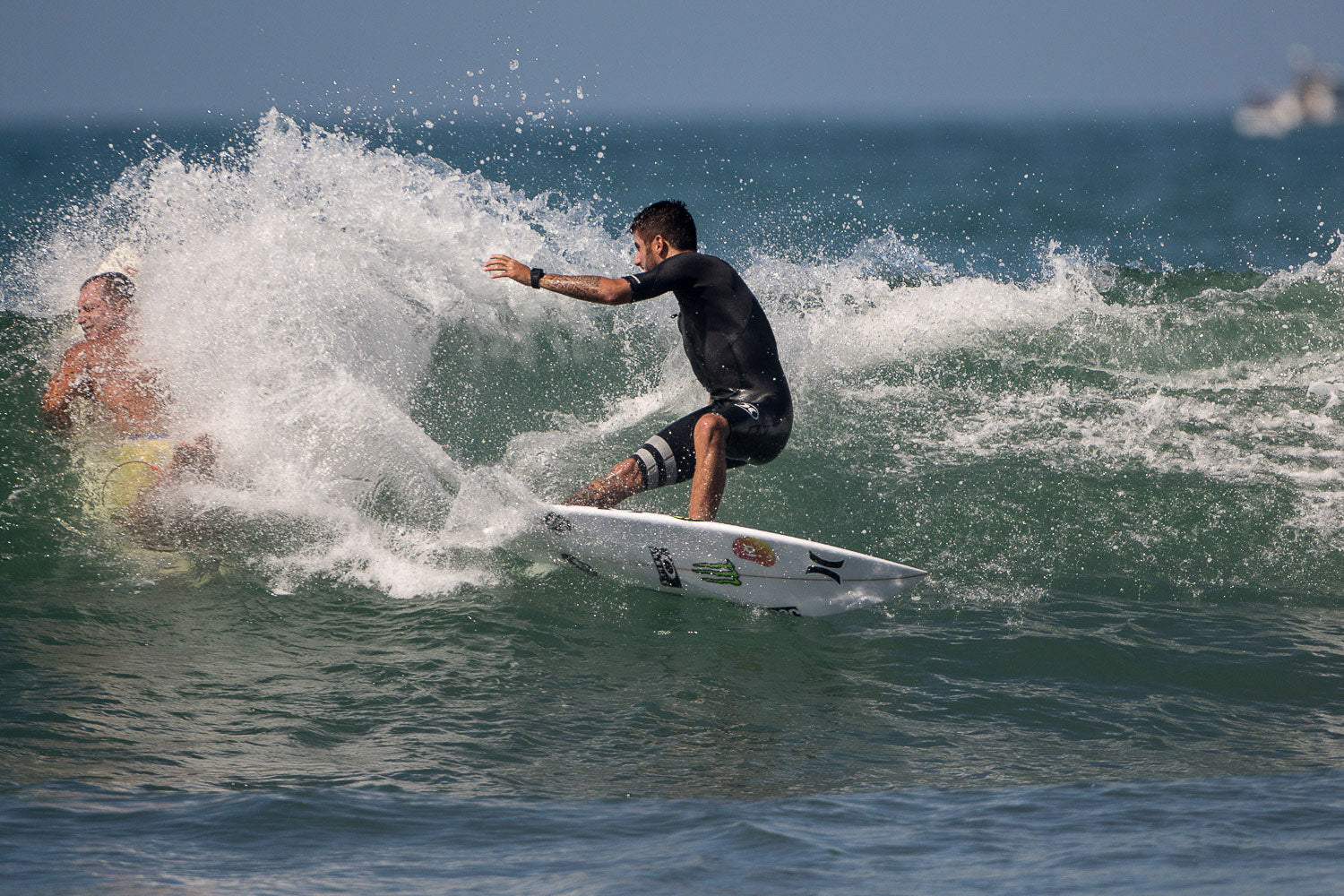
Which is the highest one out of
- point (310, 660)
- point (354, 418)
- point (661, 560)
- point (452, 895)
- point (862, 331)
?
point (862, 331)

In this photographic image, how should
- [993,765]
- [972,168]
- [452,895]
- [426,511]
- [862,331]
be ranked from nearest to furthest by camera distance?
1. [452,895]
2. [993,765]
3. [426,511]
4. [862,331]
5. [972,168]

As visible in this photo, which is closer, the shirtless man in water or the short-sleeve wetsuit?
the short-sleeve wetsuit

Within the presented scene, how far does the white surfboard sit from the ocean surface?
0.45ft

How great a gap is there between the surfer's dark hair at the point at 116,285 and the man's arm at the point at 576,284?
279cm

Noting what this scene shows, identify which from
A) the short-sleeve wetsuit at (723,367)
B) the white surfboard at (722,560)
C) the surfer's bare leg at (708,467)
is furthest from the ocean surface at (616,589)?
the short-sleeve wetsuit at (723,367)

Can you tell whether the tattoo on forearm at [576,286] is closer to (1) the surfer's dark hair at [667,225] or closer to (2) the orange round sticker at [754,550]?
(1) the surfer's dark hair at [667,225]

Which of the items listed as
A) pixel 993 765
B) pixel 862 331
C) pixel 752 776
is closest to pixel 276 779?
pixel 752 776

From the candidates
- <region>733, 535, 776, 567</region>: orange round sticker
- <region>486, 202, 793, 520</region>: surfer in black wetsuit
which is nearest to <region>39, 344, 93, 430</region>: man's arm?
<region>486, 202, 793, 520</region>: surfer in black wetsuit

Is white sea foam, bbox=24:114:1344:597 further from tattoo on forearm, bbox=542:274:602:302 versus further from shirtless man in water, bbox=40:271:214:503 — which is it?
tattoo on forearm, bbox=542:274:602:302

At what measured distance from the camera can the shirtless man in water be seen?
602 cm

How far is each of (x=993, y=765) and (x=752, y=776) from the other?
33.8 inches

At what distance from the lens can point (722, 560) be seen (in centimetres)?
511

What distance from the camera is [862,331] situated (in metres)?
8.81

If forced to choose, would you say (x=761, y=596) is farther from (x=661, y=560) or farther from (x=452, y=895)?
(x=452, y=895)
